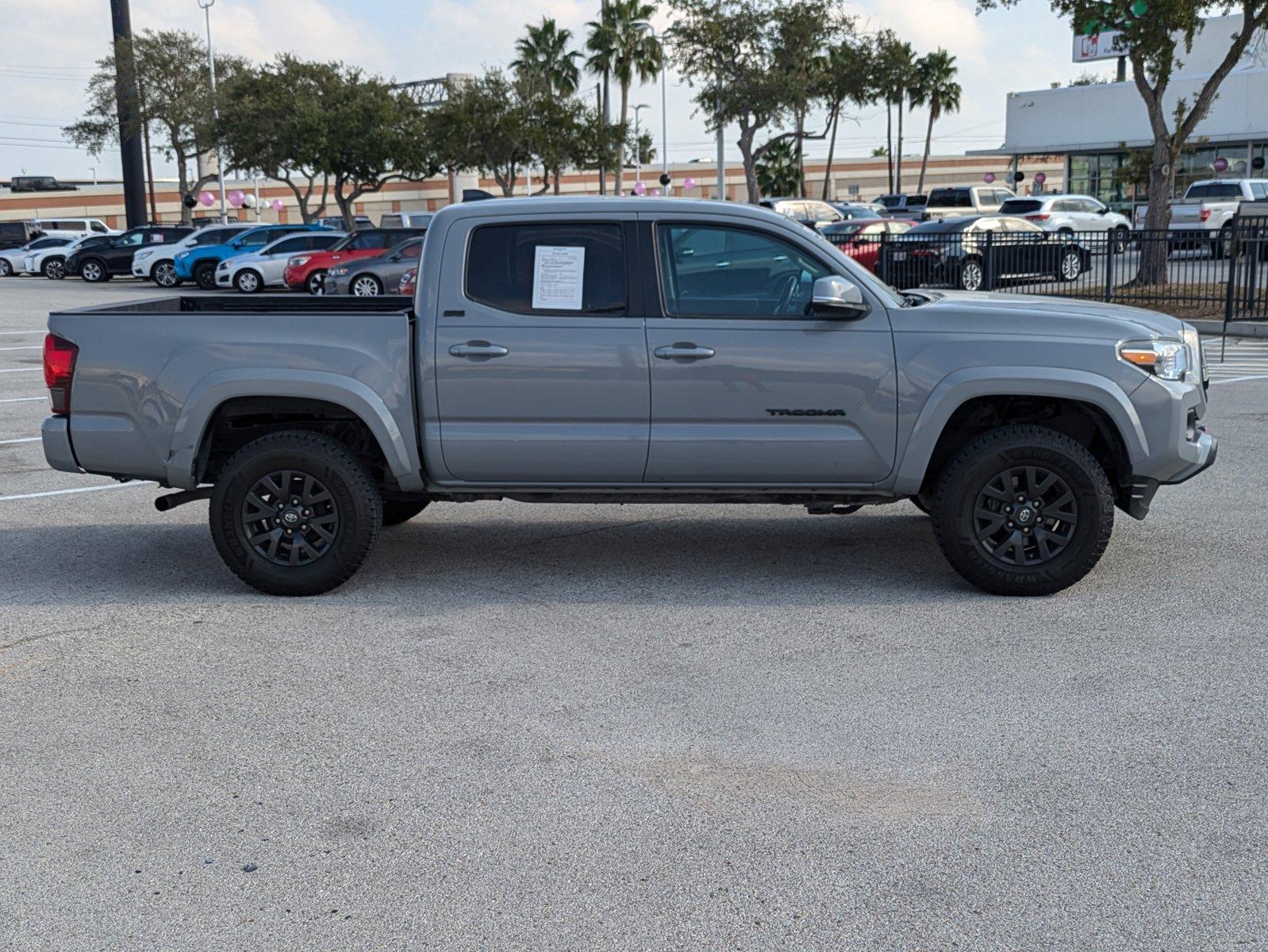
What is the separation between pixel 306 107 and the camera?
5006 centimetres

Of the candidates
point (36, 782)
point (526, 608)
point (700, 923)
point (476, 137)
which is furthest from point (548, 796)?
point (476, 137)

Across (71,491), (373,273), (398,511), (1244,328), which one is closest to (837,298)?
(398,511)

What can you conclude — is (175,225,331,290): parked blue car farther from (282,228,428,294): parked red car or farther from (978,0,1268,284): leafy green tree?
(978,0,1268,284): leafy green tree

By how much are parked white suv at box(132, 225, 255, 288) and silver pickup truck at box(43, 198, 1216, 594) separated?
32379 millimetres

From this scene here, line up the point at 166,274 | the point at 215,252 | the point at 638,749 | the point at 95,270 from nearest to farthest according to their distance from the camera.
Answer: the point at 638,749, the point at 215,252, the point at 166,274, the point at 95,270

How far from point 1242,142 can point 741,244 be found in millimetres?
47782

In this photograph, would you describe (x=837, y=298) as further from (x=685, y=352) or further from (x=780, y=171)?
(x=780, y=171)

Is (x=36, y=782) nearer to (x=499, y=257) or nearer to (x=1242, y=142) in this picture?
(x=499, y=257)

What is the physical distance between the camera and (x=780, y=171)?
3206 inches

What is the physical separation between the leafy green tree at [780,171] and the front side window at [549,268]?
75.2 m

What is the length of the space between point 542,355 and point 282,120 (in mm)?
48112

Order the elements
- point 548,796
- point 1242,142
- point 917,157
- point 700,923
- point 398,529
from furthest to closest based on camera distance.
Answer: point 917,157 → point 1242,142 → point 398,529 → point 548,796 → point 700,923

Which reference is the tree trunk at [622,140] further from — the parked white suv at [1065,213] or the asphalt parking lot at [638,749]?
the asphalt parking lot at [638,749]

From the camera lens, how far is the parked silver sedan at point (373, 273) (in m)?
27.8
